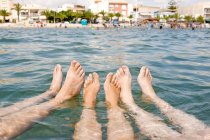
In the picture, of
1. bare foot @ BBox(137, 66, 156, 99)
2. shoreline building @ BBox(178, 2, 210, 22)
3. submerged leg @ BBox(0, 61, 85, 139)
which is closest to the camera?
submerged leg @ BBox(0, 61, 85, 139)

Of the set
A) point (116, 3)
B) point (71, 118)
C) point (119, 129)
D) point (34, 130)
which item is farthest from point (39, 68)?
point (116, 3)

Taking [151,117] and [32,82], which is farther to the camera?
→ [32,82]

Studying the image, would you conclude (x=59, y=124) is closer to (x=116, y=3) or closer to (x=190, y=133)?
(x=190, y=133)

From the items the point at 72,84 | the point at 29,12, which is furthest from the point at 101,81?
the point at 29,12

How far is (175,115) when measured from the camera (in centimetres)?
271

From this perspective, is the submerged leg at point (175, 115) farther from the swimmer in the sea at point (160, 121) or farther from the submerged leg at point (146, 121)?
the submerged leg at point (146, 121)

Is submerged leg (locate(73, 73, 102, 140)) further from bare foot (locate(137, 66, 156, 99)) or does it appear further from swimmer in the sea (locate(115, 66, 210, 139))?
bare foot (locate(137, 66, 156, 99))

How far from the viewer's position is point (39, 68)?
5336 millimetres

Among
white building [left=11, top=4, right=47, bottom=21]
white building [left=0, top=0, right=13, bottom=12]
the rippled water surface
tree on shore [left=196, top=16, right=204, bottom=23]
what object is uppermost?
white building [left=0, top=0, right=13, bottom=12]

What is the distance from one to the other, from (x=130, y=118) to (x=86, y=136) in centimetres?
70

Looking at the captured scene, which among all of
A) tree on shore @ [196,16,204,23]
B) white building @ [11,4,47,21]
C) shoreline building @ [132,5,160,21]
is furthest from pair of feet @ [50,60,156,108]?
white building @ [11,4,47,21]

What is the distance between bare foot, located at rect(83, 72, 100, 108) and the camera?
3.23 metres

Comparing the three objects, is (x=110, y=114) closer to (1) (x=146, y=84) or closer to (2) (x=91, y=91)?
(2) (x=91, y=91)

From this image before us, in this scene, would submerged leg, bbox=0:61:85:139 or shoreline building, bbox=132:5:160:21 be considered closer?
submerged leg, bbox=0:61:85:139
